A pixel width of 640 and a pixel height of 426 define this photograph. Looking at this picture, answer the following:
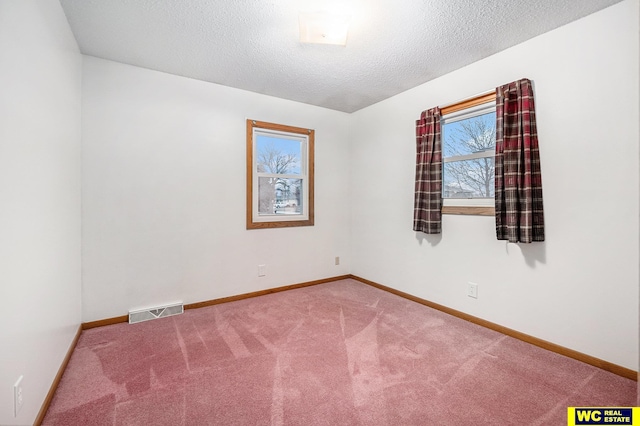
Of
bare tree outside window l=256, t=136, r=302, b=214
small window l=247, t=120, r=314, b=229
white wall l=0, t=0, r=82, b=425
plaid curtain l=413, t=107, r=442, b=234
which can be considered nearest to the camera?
white wall l=0, t=0, r=82, b=425

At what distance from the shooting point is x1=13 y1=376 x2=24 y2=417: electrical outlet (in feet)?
3.93

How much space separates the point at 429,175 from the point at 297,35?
72.9 inches

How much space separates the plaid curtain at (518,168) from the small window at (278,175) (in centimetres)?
223

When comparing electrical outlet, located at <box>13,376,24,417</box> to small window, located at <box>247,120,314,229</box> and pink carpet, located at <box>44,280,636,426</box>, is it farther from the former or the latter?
small window, located at <box>247,120,314,229</box>

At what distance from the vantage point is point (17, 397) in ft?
4.01

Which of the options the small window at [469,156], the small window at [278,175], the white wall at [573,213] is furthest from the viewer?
the small window at [278,175]

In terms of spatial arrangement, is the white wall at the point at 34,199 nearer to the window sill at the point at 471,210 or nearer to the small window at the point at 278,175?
the small window at the point at 278,175

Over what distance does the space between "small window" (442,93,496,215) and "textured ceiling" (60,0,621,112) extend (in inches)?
17.8

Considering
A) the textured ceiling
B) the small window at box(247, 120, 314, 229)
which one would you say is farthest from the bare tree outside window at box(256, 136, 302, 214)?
the textured ceiling

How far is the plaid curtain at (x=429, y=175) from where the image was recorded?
2961 mm

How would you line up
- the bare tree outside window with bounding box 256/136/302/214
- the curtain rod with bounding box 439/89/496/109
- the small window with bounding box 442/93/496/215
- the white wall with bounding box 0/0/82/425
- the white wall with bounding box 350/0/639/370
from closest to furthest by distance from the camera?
1. the white wall with bounding box 0/0/82/425
2. the white wall with bounding box 350/0/639/370
3. the curtain rod with bounding box 439/89/496/109
4. the small window with bounding box 442/93/496/215
5. the bare tree outside window with bounding box 256/136/302/214

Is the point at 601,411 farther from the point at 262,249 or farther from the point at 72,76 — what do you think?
the point at 72,76

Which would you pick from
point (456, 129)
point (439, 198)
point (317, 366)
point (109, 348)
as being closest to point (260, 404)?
point (317, 366)

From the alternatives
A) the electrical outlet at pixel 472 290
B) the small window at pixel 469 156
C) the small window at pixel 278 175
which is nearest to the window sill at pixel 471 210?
the small window at pixel 469 156
